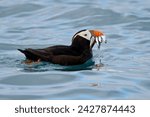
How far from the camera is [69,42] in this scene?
12.2m

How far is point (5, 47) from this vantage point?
460 inches

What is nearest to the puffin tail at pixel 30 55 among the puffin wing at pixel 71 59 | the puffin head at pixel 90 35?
the puffin wing at pixel 71 59

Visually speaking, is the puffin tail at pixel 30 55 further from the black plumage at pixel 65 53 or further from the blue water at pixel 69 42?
the blue water at pixel 69 42

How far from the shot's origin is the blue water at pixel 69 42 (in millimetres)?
8617

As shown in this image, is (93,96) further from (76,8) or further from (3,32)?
(76,8)

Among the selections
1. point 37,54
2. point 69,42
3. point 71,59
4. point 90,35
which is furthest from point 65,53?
point 69,42

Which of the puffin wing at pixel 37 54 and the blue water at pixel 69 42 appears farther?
the puffin wing at pixel 37 54

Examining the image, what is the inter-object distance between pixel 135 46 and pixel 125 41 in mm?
482

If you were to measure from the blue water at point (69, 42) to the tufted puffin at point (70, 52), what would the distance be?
0.35 ft

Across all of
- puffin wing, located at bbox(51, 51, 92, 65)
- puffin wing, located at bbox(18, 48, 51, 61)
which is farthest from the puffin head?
puffin wing, located at bbox(18, 48, 51, 61)

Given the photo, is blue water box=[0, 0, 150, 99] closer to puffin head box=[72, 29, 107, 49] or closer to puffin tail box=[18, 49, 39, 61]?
puffin tail box=[18, 49, 39, 61]

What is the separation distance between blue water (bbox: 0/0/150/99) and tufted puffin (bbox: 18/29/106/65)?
0.35 ft

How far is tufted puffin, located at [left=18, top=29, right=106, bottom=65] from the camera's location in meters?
9.70

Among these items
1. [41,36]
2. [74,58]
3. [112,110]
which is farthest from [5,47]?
[112,110]
